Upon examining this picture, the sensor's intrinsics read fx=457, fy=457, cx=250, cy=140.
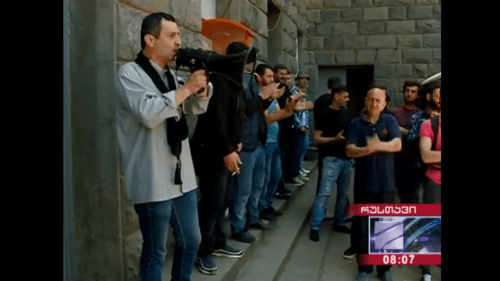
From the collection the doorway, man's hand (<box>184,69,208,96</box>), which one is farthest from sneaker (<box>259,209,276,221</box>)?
the doorway

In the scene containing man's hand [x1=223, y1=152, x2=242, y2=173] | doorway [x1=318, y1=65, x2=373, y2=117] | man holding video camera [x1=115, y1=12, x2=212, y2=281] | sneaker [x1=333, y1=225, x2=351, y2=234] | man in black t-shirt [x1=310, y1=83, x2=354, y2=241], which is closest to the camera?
man holding video camera [x1=115, y1=12, x2=212, y2=281]

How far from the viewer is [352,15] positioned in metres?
8.97

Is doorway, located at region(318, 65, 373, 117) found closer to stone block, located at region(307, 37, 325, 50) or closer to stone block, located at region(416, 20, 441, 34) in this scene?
stone block, located at region(307, 37, 325, 50)

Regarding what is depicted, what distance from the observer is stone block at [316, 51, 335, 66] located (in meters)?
9.14

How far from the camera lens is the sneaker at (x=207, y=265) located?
293 cm

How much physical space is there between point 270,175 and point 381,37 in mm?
5383

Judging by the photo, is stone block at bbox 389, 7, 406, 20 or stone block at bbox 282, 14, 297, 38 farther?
stone block at bbox 389, 7, 406, 20

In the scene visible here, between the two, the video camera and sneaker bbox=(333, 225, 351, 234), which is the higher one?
the video camera

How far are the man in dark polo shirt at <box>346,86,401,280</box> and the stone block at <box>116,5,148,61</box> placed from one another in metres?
1.77

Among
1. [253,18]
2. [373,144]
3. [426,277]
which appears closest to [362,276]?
[426,277]

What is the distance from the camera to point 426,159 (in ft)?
10.9

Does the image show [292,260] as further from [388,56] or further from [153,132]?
[388,56]

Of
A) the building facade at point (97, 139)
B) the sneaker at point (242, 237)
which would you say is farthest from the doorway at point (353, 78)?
the building facade at point (97, 139)
